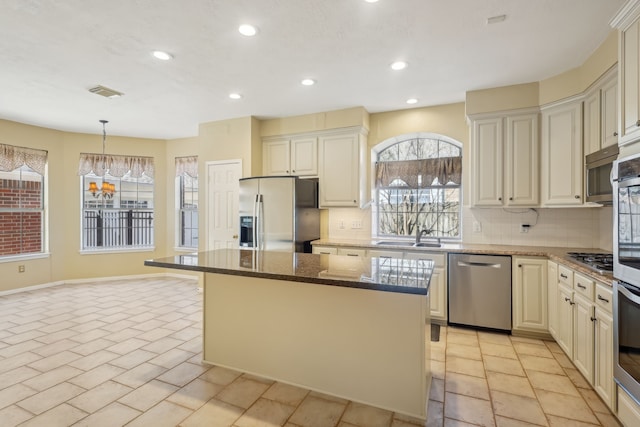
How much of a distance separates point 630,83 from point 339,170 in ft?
9.58

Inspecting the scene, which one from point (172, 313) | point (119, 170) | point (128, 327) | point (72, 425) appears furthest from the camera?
point (119, 170)

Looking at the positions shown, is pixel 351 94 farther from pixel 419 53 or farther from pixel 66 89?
pixel 66 89

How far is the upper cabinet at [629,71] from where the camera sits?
1.88 metres

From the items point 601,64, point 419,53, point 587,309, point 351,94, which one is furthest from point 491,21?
point 587,309

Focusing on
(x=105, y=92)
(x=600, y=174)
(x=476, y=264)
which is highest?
(x=105, y=92)

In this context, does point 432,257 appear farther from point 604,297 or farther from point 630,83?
point 630,83

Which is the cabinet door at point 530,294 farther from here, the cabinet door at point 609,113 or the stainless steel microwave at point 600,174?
the cabinet door at point 609,113

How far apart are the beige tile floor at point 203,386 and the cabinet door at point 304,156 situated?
94.8 inches

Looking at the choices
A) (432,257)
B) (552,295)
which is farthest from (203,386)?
(552,295)

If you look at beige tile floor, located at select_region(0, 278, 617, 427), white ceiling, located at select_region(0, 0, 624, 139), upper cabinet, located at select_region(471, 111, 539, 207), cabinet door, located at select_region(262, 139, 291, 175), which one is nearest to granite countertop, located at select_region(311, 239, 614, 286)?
upper cabinet, located at select_region(471, 111, 539, 207)

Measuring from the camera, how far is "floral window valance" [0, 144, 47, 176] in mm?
4906

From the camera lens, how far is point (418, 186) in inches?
173

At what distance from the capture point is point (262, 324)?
247cm

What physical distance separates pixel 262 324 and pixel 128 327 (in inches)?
84.1
